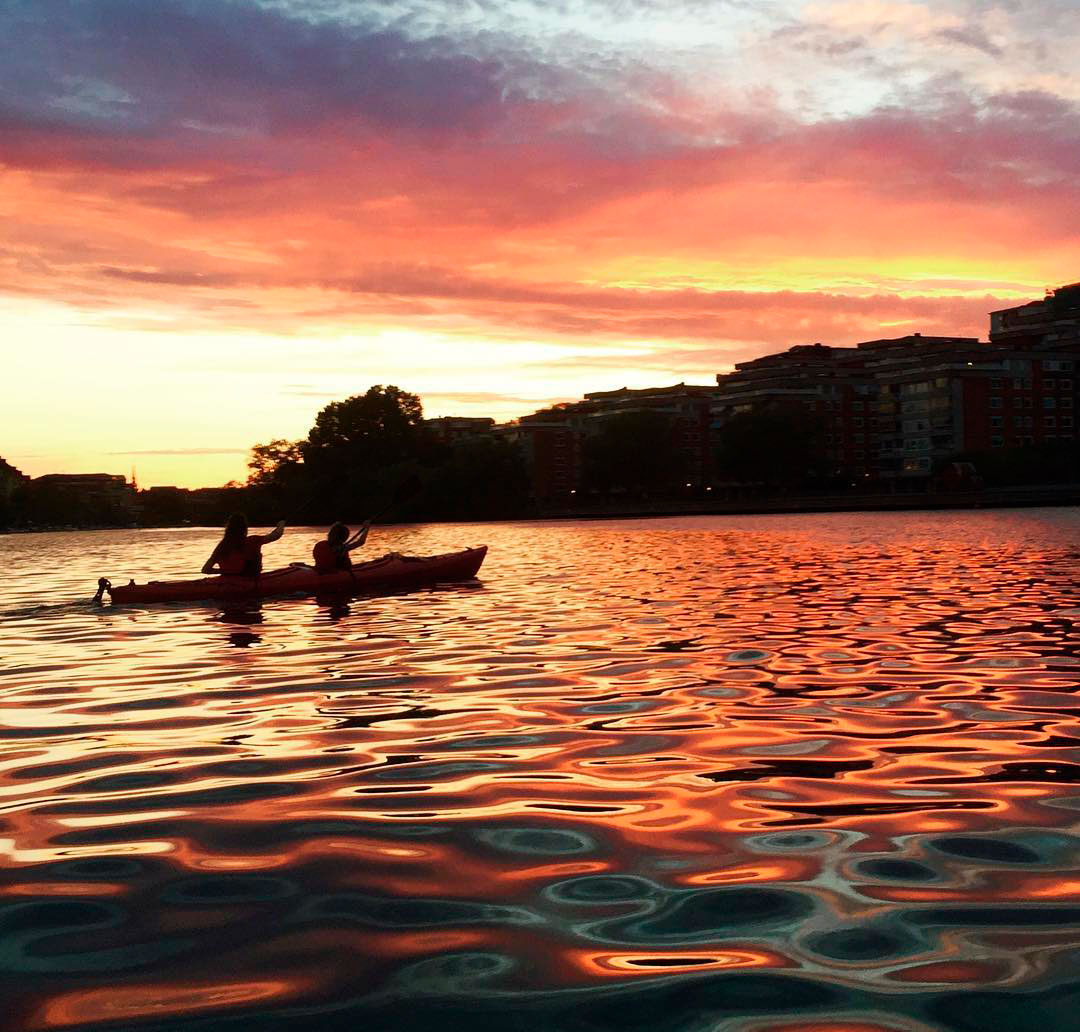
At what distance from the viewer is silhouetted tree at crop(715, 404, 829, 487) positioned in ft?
396

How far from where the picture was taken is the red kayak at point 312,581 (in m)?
21.2

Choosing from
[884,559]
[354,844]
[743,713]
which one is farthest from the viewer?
[884,559]

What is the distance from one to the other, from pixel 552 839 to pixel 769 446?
11759 centimetres

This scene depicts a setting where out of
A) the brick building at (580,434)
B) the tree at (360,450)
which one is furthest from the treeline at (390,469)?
the brick building at (580,434)

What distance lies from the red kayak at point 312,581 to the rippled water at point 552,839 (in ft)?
27.9

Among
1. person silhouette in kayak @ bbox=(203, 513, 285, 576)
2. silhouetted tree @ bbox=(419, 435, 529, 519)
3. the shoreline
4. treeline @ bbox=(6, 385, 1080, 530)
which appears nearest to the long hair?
person silhouette in kayak @ bbox=(203, 513, 285, 576)

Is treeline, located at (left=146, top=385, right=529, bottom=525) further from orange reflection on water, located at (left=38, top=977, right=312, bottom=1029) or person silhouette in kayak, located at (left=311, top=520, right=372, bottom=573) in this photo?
orange reflection on water, located at (left=38, top=977, right=312, bottom=1029)

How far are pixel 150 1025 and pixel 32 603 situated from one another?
21751 millimetres

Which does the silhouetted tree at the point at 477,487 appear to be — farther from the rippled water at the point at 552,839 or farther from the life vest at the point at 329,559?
the rippled water at the point at 552,839

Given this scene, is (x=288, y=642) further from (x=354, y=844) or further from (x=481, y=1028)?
(x=481, y=1028)

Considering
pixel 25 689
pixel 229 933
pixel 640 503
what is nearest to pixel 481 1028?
pixel 229 933

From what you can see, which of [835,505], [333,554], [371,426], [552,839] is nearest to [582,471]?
[371,426]

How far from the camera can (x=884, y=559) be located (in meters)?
29.6

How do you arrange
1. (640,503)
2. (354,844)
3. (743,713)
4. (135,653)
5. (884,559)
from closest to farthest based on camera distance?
1. (354,844)
2. (743,713)
3. (135,653)
4. (884,559)
5. (640,503)
